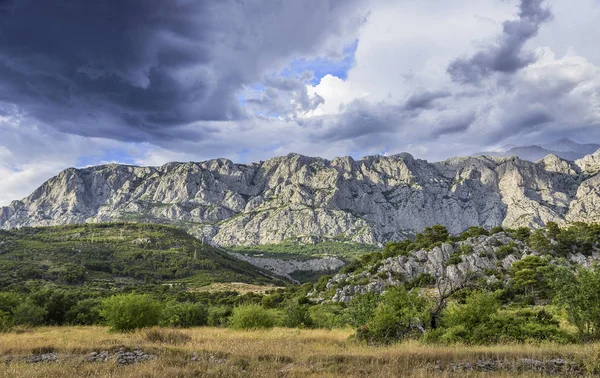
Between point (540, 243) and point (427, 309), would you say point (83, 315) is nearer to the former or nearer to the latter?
point (427, 309)

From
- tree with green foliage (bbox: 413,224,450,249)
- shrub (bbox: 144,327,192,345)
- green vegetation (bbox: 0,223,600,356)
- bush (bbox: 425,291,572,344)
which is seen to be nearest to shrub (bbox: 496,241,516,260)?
green vegetation (bbox: 0,223,600,356)

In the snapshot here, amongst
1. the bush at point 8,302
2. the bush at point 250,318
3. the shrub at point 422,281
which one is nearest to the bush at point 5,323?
the bush at point 8,302

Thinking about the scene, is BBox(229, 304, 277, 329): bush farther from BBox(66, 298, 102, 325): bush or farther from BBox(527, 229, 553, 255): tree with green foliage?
BBox(527, 229, 553, 255): tree with green foliage

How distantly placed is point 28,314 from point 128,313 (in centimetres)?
1204

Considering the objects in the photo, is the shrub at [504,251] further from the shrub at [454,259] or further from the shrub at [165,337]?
the shrub at [165,337]

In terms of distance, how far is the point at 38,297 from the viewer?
33.4 meters

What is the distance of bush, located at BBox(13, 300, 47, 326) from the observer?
95.3 ft

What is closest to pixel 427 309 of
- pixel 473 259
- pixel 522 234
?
pixel 473 259

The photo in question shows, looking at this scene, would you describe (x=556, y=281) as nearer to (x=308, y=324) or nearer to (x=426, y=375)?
(x=426, y=375)

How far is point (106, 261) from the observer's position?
146375 mm

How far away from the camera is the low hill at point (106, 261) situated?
113 metres

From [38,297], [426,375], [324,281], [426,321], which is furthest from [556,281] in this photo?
[324,281]

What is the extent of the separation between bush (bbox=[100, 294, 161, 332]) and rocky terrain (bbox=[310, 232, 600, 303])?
4820 cm

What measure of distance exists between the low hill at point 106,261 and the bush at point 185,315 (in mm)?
77000
